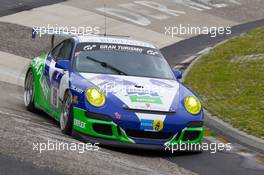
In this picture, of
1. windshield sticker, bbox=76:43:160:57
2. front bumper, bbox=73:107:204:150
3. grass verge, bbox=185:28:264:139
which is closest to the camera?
front bumper, bbox=73:107:204:150

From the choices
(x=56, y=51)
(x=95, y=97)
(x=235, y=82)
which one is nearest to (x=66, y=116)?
(x=95, y=97)

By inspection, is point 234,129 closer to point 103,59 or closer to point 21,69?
point 103,59

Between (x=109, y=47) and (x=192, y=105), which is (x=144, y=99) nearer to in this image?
(x=192, y=105)

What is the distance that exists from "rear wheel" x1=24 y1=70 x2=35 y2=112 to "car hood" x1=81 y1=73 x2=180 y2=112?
205 cm

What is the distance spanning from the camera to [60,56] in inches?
477

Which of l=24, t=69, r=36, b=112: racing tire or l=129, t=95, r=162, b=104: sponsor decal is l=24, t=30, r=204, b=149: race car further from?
l=24, t=69, r=36, b=112: racing tire

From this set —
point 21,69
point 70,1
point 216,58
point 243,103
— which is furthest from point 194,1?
point 243,103

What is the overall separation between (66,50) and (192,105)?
8.13 ft

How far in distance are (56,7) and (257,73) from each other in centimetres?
1069

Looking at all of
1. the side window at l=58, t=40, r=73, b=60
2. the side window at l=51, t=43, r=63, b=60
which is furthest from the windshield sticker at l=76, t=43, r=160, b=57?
the side window at l=51, t=43, r=63, b=60

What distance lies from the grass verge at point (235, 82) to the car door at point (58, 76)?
112 inches

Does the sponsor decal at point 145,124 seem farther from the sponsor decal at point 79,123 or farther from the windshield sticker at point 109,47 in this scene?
the windshield sticker at point 109,47

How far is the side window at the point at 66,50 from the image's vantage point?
38.6 feet

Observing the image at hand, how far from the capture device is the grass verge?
13.0 m
